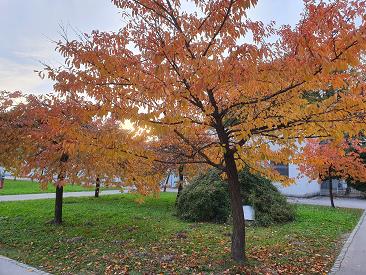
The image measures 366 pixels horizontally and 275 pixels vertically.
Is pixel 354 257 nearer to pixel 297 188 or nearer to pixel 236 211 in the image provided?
pixel 236 211

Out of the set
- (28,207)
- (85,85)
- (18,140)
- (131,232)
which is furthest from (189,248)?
(28,207)

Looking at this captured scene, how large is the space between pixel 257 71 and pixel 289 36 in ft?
3.02

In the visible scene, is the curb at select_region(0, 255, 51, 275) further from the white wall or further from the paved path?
the white wall

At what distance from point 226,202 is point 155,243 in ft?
14.7

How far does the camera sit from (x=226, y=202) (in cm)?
1261

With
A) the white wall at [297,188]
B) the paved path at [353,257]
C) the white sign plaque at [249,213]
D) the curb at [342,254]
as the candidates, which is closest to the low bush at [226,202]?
the white sign plaque at [249,213]

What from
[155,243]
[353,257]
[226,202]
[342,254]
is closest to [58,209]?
[155,243]

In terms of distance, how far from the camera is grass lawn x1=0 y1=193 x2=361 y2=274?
6.70m

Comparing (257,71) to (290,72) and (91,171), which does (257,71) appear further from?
(91,171)

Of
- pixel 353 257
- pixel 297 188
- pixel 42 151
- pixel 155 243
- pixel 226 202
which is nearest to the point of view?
pixel 353 257

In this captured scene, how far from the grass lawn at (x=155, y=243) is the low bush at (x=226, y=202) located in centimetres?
51

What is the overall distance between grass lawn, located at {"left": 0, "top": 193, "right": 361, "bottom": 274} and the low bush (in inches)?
19.9

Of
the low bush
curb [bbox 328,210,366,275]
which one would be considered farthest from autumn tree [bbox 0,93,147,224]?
curb [bbox 328,210,366,275]

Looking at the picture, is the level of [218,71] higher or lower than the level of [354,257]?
higher
